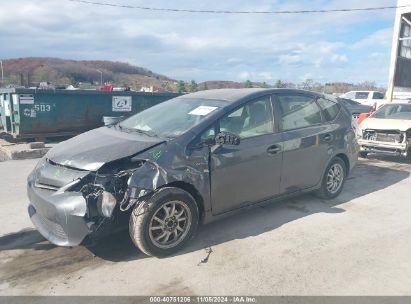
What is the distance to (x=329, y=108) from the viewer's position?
572cm

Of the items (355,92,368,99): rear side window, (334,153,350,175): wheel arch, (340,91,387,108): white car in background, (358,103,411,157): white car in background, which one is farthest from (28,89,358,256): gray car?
(355,92,368,99): rear side window

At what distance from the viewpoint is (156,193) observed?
366cm

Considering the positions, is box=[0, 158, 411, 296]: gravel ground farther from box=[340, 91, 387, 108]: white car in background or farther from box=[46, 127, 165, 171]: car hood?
box=[340, 91, 387, 108]: white car in background

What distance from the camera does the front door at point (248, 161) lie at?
4.15 m

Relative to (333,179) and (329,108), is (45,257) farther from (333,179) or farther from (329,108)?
(329,108)

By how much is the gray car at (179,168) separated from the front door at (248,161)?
0.04 ft

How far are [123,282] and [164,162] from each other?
1161mm

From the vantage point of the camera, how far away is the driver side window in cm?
436

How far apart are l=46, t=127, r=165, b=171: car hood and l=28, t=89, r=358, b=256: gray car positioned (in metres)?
0.01

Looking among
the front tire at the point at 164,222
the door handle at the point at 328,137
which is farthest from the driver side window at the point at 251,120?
the door handle at the point at 328,137

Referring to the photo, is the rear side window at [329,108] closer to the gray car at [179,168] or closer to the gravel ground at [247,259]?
the gray car at [179,168]

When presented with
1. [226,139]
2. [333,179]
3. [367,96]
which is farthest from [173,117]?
[367,96]

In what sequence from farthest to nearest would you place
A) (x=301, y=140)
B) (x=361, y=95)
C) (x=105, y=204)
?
(x=361, y=95), (x=301, y=140), (x=105, y=204)

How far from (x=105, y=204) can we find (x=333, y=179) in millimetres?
3608
